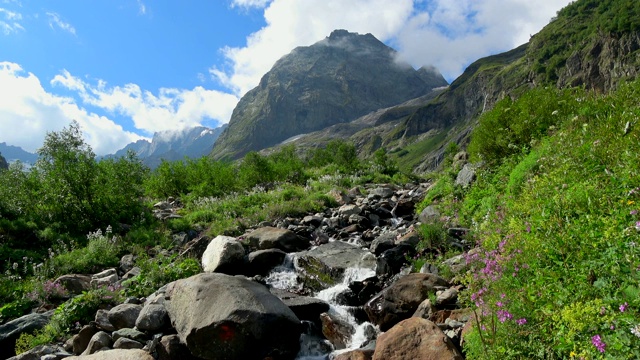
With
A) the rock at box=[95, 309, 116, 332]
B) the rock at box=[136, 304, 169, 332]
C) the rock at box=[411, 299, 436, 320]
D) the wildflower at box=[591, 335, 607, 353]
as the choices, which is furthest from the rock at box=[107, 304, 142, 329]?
the wildflower at box=[591, 335, 607, 353]

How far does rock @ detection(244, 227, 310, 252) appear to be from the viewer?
1235 cm

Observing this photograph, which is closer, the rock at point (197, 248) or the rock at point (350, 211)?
the rock at point (197, 248)

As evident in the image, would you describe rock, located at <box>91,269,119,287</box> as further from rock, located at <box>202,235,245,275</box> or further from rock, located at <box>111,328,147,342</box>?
rock, located at <box>111,328,147,342</box>

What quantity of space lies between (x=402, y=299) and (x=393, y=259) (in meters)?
2.30

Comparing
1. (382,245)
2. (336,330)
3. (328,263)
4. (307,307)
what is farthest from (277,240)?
(336,330)

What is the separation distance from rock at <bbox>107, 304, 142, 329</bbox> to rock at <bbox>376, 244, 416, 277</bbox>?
601 centimetres

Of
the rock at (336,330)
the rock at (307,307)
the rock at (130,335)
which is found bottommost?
the rock at (336,330)

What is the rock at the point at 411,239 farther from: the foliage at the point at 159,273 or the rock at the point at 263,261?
the foliage at the point at 159,273

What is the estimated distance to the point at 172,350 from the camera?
699 cm

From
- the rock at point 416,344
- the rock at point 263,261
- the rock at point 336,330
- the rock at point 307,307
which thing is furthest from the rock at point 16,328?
the rock at point 416,344

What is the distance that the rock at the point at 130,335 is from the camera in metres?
7.44

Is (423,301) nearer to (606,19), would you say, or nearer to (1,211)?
(1,211)

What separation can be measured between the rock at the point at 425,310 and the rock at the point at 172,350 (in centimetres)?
449

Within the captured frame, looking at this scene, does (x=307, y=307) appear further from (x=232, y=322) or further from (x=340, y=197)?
(x=340, y=197)
